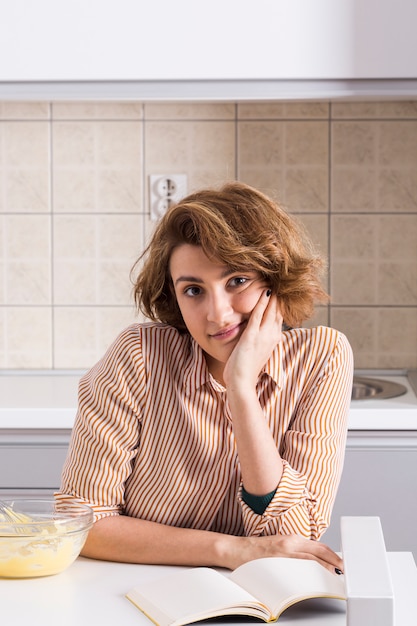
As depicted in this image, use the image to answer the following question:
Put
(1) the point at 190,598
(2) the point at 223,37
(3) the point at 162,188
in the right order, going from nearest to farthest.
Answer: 1. (1) the point at 190,598
2. (2) the point at 223,37
3. (3) the point at 162,188

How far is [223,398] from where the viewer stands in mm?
1396

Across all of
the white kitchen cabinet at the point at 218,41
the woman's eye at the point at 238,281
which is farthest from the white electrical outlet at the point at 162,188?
the woman's eye at the point at 238,281

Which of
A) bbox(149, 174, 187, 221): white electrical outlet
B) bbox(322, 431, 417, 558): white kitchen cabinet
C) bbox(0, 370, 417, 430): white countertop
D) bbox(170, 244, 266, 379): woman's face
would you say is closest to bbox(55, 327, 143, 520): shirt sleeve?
bbox(170, 244, 266, 379): woman's face

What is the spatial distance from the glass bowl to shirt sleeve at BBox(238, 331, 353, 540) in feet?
0.93

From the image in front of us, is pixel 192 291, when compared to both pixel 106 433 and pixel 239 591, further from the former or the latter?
pixel 239 591

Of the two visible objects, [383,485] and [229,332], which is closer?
[229,332]

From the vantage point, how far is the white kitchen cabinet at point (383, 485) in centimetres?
203

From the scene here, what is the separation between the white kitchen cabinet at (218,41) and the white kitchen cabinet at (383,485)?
86cm

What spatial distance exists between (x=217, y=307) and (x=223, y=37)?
3.53 ft

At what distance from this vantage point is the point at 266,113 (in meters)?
2.50

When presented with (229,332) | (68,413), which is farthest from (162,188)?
(229,332)

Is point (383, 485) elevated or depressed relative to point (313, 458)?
depressed

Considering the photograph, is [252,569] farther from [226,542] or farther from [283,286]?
[283,286]

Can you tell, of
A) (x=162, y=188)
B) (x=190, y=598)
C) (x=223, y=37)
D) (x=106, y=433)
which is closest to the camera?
(x=190, y=598)
